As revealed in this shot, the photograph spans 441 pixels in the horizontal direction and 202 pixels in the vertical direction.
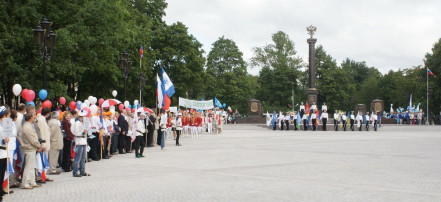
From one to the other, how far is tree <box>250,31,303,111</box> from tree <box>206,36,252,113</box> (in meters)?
8.65

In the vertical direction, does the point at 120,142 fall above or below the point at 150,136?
below

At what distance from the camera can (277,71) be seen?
94938mm

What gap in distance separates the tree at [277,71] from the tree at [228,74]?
8653 mm

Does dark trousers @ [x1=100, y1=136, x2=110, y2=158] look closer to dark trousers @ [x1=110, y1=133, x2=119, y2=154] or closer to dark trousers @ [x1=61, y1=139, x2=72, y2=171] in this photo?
dark trousers @ [x1=110, y1=133, x2=119, y2=154]

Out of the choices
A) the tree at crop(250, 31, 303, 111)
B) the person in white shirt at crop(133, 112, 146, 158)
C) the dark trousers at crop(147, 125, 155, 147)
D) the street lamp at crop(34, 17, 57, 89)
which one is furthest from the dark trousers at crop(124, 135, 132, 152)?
the tree at crop(250, 31, 303, 111)

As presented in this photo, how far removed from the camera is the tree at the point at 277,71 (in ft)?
313

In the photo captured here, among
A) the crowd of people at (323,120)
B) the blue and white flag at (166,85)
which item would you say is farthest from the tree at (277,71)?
the blue and white flag at (166,85)

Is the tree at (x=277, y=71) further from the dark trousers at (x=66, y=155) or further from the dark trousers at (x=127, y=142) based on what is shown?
the dark trousers at (x=66, y=155)

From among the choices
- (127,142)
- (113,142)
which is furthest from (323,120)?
(113,142)

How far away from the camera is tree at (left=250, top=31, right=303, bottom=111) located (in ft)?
313

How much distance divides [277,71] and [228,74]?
14.2 meters

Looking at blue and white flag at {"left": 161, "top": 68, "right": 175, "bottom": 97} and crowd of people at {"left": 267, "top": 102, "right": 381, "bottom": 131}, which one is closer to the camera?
blue and white flag at {"left": 161, "top": 68, "right": 175, "bottom": 97}

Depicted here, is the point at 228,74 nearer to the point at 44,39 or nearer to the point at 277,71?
the point at 277,71

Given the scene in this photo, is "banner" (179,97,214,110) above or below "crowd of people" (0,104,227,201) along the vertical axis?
above
